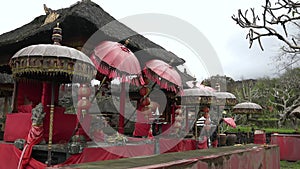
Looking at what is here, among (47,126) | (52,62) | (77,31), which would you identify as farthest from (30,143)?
(77,31)

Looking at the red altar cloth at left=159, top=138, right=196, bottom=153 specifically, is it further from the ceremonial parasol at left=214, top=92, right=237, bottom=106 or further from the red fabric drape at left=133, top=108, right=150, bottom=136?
the ceremonial parasol at left=214, top=92, right=237, bottom=106

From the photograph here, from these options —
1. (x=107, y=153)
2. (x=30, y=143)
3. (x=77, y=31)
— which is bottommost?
(x=107, y=153)

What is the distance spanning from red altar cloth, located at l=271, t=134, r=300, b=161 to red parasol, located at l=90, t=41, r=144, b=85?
9.96m

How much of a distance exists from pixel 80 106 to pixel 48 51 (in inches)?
70.1

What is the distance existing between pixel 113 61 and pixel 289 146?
10754mm

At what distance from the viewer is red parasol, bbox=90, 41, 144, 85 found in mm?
6625

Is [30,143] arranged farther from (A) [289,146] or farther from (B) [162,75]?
(A) [289,146]

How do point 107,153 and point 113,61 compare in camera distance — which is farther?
point 113,61

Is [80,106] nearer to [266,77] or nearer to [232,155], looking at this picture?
[232,155]

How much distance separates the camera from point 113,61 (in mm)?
6613

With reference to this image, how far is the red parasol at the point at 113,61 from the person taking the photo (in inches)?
261

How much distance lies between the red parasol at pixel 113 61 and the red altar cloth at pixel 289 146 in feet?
32.7

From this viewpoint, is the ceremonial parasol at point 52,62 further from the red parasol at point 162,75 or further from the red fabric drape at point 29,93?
the red fabric drape at point 29,93

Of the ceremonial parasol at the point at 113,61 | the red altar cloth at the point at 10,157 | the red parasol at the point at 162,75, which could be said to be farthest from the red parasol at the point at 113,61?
the red altar cloth at the point at 10,157
